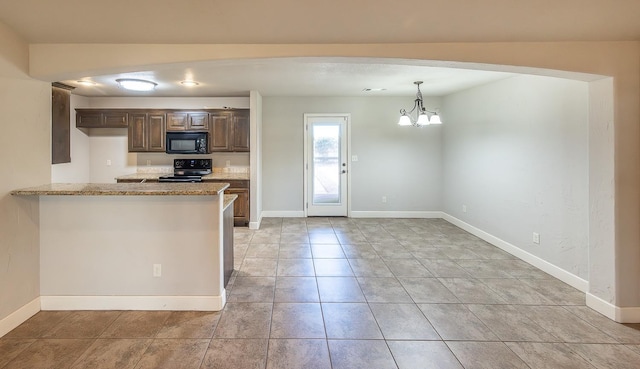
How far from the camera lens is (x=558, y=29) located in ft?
7.37

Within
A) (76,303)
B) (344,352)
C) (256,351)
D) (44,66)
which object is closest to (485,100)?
(344,352)

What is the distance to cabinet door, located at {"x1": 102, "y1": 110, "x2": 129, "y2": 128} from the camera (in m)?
5.62

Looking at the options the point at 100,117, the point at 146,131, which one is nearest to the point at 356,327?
the point at 146,131

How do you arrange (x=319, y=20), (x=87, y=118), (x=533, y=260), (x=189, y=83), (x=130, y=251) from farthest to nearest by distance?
(x=87, y=118) < (x=189, y=83) < (x=533, y=260) < (x=130, y=251) < (x=319, y=20)

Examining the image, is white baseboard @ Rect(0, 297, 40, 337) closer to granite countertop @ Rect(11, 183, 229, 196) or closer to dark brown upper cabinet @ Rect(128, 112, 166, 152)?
granite countertop @ Rect(11, 183, 229, 196)

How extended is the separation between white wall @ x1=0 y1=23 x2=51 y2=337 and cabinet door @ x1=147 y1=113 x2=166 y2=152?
3.03 meters

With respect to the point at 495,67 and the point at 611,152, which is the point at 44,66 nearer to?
the point at 495,67

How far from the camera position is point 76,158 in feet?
18.7

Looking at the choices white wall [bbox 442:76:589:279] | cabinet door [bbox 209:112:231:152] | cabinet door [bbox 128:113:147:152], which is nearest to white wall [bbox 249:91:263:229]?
cabinet door [bbox 209:112:231:152]

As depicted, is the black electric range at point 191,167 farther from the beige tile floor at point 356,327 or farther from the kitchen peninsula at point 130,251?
the kitchen peninsula at point 130,251

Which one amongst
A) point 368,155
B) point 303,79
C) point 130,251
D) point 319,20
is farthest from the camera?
Answer: point 368,155

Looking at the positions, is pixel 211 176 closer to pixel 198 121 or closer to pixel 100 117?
pixel 198 121

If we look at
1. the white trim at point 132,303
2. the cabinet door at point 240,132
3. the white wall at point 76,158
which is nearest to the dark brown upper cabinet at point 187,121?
the cabinet door at point 240,132

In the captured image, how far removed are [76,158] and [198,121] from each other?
7.38 ft
